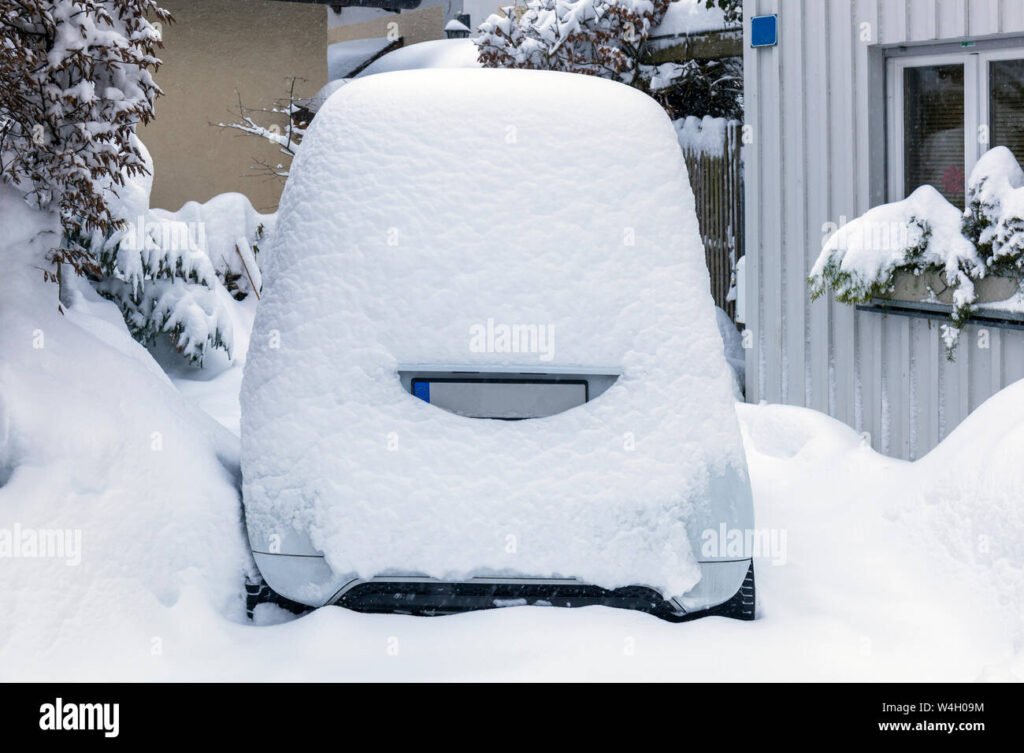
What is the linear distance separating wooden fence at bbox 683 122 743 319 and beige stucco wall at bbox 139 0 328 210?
6.18m

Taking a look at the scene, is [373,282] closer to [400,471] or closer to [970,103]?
[400,471]

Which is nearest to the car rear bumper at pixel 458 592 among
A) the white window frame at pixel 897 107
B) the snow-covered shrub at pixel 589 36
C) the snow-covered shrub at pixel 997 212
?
the snow-covered shrub at pixel 997 212

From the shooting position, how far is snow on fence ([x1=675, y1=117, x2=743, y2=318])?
10602 millimetres

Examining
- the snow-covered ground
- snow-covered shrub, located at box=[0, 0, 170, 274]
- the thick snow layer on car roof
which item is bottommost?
the snow-covered ground

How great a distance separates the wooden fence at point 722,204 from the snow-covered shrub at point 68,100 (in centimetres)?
625

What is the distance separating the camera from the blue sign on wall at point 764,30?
7.97 metres

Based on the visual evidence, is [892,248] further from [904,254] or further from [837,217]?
[837,217]

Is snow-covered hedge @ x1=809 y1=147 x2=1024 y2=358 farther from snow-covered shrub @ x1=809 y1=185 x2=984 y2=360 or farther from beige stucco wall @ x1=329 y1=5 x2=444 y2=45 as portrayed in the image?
beige stucco wall @ x1=329 y1=5 x2=444 y2=45

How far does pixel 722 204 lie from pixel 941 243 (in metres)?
4.29

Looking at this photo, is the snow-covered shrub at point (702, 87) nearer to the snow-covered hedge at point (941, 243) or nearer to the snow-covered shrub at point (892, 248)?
the snow-covered hedge at point (941, 243)

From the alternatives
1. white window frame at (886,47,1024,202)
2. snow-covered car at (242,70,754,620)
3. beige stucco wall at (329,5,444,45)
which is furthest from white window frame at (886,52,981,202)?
beige stucco wall at (329,5,444,45)

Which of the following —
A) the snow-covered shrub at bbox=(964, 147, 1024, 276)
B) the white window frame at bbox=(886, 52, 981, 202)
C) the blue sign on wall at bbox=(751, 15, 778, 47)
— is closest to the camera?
the snow-covered shrub at bbox=(964, 147, 1024, 276)

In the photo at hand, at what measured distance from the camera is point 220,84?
15.0 metres

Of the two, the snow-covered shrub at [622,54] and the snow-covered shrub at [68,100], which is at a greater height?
the snow-covered shrub at [622,54]
